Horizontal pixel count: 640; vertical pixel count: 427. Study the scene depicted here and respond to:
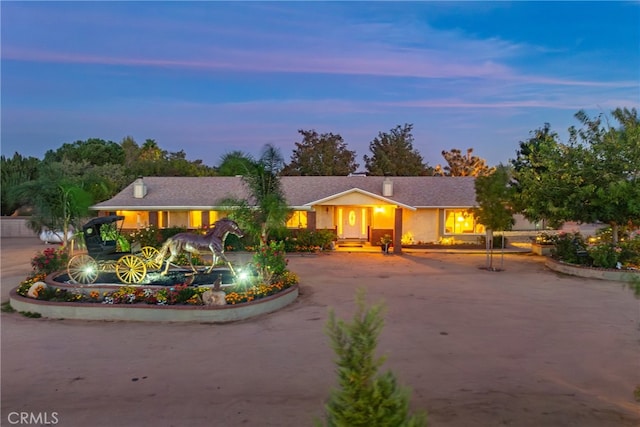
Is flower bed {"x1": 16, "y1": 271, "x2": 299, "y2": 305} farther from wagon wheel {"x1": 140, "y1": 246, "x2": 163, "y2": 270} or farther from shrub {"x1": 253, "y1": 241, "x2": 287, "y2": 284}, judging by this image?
wagon wheel {"x1": 140, "y1": 246, "x2": 163, "y2": 270}

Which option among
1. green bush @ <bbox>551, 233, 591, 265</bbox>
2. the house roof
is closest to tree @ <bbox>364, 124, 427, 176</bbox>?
the house roof

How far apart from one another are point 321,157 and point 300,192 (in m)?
21.5

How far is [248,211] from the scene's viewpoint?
1955 cm

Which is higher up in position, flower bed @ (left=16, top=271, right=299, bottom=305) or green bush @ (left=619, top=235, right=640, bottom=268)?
green bush @ (left=619, top=235, right=640, bottom=268)

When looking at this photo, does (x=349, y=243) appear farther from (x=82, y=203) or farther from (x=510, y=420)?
(x=510, y=420)

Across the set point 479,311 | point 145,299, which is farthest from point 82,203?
point 479,311

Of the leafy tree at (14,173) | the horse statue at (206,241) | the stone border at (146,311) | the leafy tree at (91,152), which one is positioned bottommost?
the stone border at (146,311)

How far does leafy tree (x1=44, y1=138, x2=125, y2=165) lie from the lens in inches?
2021

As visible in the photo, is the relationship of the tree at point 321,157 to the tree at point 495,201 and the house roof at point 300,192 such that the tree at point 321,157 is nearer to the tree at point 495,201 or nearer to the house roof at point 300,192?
the house roof at point 300,192

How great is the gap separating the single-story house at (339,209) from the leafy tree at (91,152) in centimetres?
2623

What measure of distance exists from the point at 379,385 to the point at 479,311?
33.0 ft

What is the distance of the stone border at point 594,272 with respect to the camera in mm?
17445

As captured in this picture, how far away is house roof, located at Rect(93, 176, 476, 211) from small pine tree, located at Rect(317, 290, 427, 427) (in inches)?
858

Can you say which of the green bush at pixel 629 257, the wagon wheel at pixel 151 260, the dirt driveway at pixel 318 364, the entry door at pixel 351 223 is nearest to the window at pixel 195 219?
the entry door at pixel 351 223
